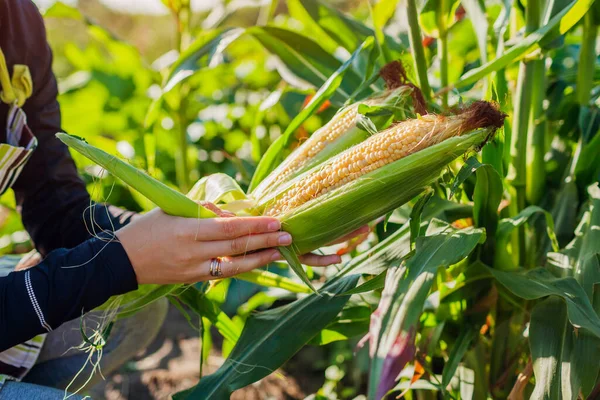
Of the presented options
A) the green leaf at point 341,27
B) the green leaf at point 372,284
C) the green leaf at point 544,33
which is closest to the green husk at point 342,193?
the green leaf at point 372,284

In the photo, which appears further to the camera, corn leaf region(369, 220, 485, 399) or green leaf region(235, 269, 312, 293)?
green leaf region(235, 269, 312, 293)

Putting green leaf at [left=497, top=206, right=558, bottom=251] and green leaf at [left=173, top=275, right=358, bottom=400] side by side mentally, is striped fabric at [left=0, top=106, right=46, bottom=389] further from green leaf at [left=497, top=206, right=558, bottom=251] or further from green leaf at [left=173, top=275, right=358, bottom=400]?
green leaf at [left=497, top=206, right=558, bottom=251]

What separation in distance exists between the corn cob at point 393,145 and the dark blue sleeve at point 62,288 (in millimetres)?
259

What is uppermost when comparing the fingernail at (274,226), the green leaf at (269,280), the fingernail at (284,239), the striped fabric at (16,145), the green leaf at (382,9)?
the green leaf at (382,9)

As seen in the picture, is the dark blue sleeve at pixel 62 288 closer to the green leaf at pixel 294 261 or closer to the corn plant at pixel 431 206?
the corn plant at pixel 431 206

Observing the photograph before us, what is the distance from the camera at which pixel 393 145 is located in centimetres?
85

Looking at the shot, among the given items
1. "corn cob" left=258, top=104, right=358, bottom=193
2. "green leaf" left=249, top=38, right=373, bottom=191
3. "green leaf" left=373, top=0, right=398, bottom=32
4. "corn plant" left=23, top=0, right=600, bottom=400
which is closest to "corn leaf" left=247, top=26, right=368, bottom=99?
"corn plant" left=23, top=0, right=600, bottom=400

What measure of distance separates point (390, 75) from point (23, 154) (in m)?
0.67

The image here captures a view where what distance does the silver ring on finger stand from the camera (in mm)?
872

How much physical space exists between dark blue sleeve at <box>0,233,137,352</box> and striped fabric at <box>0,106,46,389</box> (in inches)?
9.2

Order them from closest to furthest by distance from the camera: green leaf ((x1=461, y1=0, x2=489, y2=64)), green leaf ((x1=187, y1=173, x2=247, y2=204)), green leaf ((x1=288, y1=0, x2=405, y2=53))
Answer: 1. green leaf ((x1=187, y1=173, x2=247, y2=204))
2. green leaf ((x1=461, y1=0, x2=489, y2=64))
3. green leaf ((x1=288, y1=0, x2=405, y2=53))

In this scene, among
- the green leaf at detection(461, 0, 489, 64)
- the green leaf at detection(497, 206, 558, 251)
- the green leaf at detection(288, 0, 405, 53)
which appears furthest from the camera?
the green leaf at detection(288, 0, 405, 53)

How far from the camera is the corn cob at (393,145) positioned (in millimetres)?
846

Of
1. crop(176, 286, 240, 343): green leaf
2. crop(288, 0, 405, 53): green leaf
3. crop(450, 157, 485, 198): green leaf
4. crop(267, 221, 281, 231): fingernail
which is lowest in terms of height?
crop(176, 286, 240, 343): green leaf
